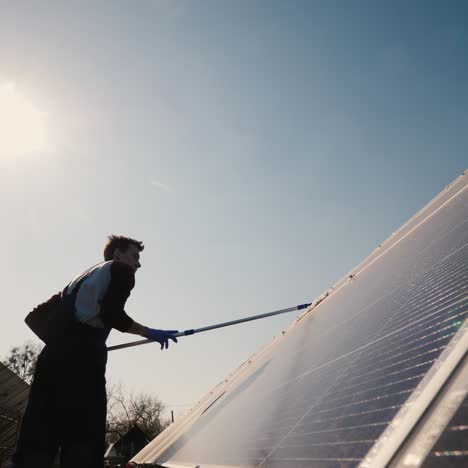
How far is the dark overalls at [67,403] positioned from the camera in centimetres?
233

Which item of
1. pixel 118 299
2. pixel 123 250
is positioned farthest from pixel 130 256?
pixel 118 299

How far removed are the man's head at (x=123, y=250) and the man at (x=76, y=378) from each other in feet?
1.84

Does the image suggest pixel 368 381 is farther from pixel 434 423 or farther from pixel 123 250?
pixel 123 250

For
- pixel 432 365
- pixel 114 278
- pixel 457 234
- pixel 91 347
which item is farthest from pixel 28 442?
pixel 457 234

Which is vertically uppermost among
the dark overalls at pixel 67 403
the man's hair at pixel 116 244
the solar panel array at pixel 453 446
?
the man's hair at pixel 116 244

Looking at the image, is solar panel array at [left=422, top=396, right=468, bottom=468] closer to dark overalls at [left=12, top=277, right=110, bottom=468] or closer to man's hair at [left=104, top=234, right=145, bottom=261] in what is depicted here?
dark overalls at [left=12, top=277, right=110, bottom=468]

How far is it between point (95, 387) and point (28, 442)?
1.66ft

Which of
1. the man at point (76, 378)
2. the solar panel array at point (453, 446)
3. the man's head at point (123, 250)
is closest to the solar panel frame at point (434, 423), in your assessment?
the solar panel array at point (453, 446)

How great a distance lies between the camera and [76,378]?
2.46 metres

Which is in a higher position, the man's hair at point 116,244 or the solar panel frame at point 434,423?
the man's hair at point 116,244

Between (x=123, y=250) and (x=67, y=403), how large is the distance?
1474 millimetres

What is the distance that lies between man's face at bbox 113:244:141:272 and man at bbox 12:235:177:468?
54 cm

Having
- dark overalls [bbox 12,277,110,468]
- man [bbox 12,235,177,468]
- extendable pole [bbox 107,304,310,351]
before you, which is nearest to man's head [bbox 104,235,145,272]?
man [bbox 12,235,177,468]

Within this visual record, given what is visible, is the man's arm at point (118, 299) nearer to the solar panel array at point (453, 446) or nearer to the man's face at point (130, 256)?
the man's face at point (130, 256)
